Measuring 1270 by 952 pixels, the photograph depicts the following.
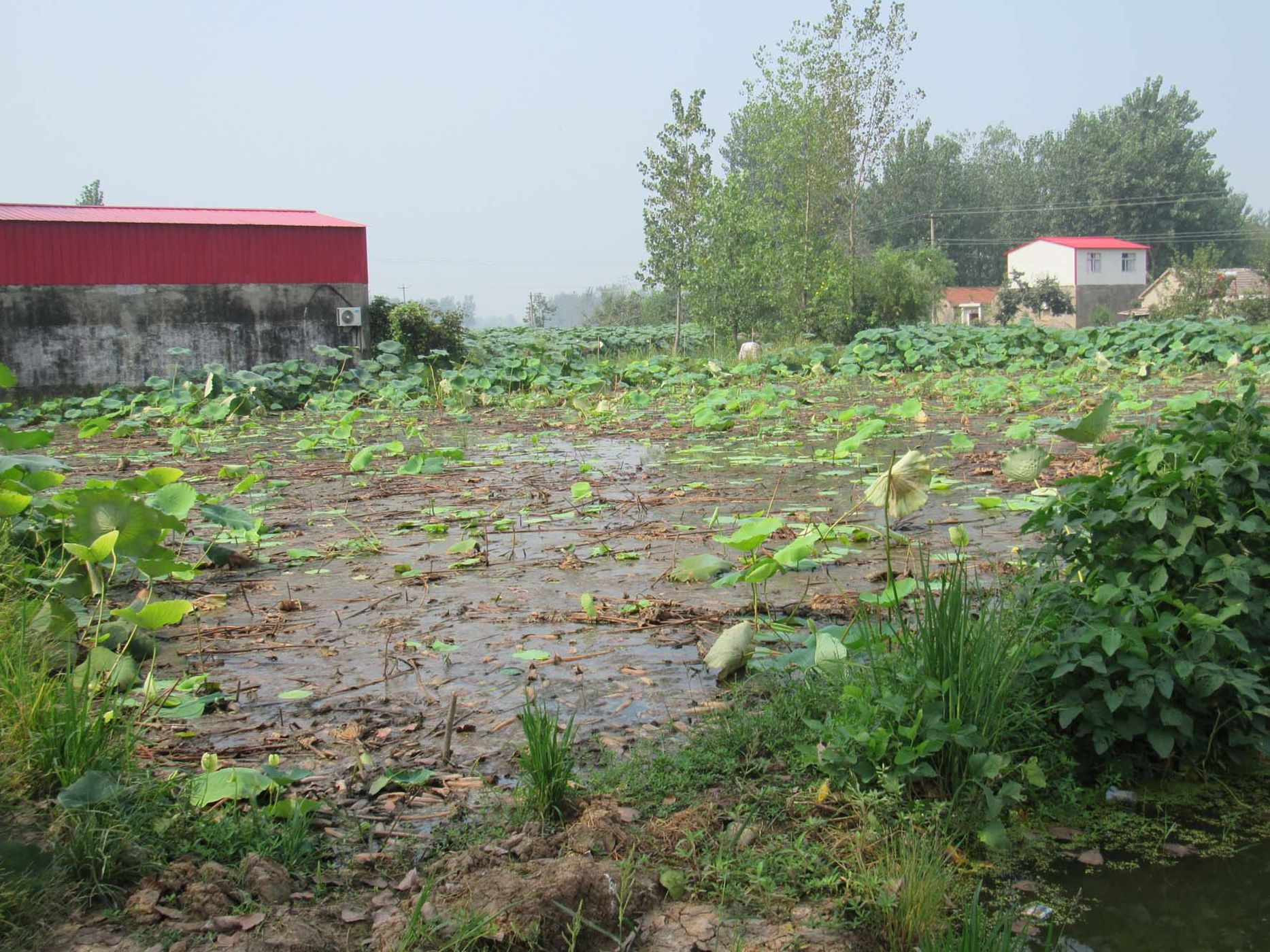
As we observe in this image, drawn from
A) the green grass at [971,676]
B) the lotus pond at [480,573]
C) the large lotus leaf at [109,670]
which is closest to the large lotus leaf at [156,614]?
the lotus pond at [480,573]

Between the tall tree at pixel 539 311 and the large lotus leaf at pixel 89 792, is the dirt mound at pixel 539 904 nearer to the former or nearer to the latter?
the large lotus leaf at pixel 89 792

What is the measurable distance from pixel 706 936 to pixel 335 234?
58.0ft

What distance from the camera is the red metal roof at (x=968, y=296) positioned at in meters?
50.5

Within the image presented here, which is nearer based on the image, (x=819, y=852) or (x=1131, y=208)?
(x=819, y=852)

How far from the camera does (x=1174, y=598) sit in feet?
9.57

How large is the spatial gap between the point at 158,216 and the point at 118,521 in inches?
651

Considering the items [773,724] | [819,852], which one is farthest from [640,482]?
[819,852]

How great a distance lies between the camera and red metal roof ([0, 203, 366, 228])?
16.8 metres

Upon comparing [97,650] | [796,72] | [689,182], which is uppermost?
[796,72]

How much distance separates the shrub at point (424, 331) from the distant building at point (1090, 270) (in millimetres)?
35065

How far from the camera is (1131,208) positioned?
54531 mm

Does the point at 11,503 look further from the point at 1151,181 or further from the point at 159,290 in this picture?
the point at 1151,181

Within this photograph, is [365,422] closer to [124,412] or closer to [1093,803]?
[124,412]

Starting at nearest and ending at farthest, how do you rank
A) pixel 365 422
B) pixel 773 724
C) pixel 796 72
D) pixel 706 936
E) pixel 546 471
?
1. pixel 706 936
2. pixel 773 724
3. pixel 546 471
4. pixel 365 422
5. pixel 796 72
